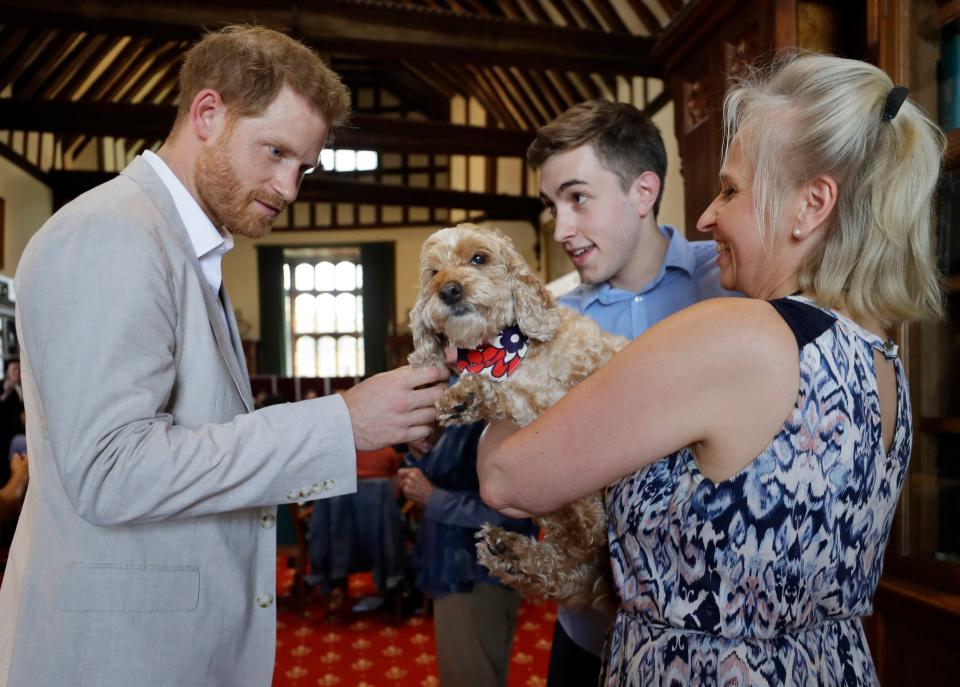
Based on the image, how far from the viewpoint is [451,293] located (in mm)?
1649

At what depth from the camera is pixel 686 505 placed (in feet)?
3.66

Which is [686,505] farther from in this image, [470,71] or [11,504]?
[470,71]

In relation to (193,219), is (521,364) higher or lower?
lower

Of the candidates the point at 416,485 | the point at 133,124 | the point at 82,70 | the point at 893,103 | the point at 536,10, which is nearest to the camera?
the point at 893,103

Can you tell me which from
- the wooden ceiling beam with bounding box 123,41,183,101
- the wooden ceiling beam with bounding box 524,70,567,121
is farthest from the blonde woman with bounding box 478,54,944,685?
the wooden ceiling beam with bounding box 123,41,183,101

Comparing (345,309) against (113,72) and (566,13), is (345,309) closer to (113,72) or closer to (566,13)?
(113,72)

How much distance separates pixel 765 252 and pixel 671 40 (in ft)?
11.3

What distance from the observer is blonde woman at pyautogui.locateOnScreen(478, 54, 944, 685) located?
107cm

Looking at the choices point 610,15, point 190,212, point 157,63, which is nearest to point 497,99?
point 610,15

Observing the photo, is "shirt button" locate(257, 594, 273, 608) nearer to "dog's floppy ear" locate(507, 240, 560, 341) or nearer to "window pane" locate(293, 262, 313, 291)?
"dog's floppy ear" locate(507, 240, 560, 341)

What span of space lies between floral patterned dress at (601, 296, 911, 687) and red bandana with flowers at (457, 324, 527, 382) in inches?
23.0

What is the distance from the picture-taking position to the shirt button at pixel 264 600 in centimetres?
153

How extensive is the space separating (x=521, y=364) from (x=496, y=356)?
6 cm

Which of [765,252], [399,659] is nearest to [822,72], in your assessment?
[765,252]
